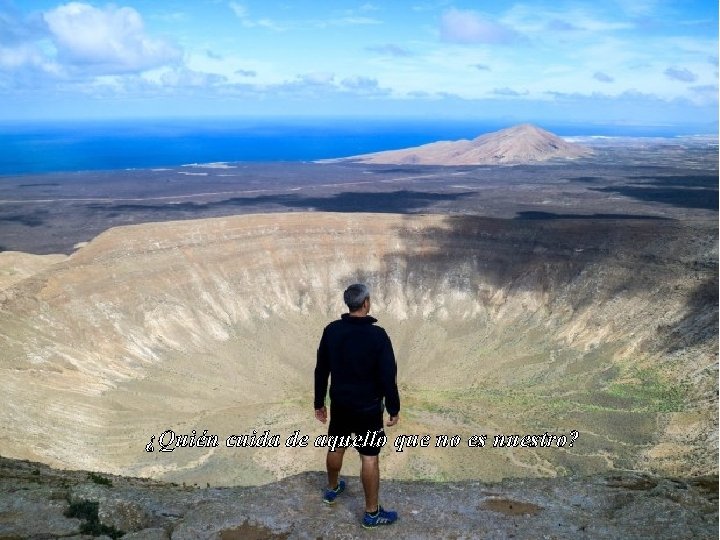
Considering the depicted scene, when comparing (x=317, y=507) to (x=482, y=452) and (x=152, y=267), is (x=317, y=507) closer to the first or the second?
(x=482, y=452)

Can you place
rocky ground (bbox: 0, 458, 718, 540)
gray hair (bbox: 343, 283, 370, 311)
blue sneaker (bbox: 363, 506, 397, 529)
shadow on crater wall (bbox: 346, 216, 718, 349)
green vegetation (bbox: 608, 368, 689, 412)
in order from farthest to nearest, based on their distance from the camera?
1. shadow on crater wall (bbox: 346, 216, 718, 349)
2. green vegetation (bbox: 608, 368, 689, 412)
3. rocky ground (bbox: 0, 458, 718, 540)
4. blue sneaker (bbox: 363, 506, 397, 529)
5. gray hair (bbox: 343, 283, 370, 311)

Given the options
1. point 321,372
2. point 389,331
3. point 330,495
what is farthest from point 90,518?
point 389,331

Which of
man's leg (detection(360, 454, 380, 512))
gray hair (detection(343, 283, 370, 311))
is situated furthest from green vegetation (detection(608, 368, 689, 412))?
gray hair (detection(343, 283, 370, 311))

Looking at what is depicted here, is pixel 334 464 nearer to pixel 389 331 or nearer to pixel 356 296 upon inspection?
pixel 356 296

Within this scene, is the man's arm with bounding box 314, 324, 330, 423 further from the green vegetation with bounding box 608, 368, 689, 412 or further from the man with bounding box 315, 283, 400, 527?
the green vegetation with bounding box 608, 368, 689, 412

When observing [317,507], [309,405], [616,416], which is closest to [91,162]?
[309,405]

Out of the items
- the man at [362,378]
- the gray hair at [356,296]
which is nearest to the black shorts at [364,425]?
the man at [362,378]

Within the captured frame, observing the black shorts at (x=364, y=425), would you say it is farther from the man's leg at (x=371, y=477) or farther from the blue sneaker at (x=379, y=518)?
the blue sneaker at (x=379, y=518)
